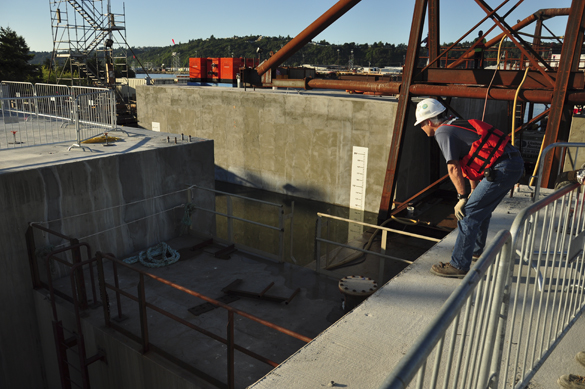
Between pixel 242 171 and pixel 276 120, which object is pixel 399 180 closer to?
pixel 276 120

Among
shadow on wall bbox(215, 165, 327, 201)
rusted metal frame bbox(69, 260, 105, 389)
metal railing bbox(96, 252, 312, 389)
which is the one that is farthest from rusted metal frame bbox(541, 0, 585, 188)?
rusted metal frame bbox(69, 260, 105, 389)

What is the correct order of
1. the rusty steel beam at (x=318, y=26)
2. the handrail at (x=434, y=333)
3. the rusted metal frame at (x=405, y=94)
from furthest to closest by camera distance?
the rusty steel beam at (x=318, y=26) → the rusted metal frame at (x=405, y=94) → the handrail at (x=434, y=333)

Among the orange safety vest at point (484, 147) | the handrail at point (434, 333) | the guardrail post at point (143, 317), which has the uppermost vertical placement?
the orange safety vest at point (484, 147)

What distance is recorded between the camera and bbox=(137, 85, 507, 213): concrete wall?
19219 mm

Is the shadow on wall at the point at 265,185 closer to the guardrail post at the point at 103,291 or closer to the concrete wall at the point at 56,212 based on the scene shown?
the concrete wall at the point at 56,212

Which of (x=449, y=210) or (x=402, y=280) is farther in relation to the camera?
(x=449, y=210)

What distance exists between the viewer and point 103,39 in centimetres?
3525

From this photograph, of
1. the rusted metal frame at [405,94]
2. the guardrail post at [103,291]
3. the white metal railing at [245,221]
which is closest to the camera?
the guardrail post at [103,291]

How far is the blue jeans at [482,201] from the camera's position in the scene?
479 centimetres

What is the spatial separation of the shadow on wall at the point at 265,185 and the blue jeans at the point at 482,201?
16.1m

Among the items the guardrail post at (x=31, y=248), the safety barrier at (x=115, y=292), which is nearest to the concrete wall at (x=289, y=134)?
the safety barrier at (x=115, y=292)

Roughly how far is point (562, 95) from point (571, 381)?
10347 millimetres

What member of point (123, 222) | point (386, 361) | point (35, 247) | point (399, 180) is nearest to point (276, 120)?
point (399, 180)

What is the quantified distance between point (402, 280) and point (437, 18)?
13.5m
